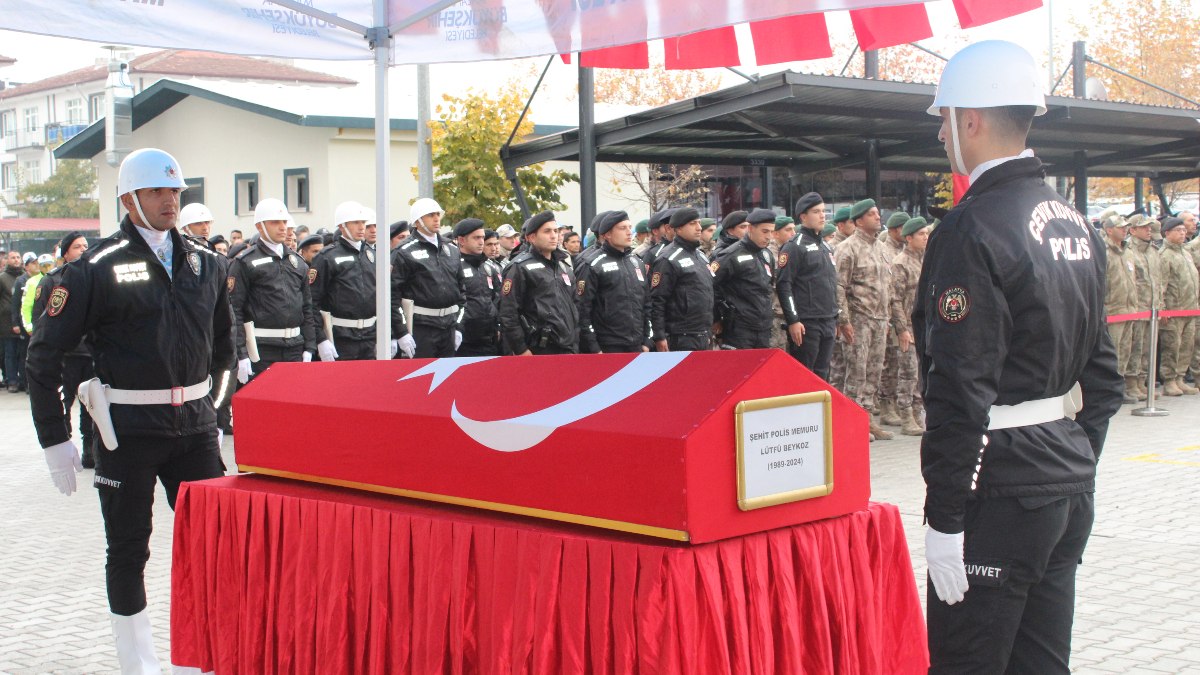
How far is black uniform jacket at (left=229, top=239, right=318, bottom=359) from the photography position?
11.5 meters

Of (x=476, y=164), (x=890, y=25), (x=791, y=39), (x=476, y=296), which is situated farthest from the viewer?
(x=476, y=164)

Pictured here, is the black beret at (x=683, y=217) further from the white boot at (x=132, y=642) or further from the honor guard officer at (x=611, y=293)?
the white boot at (x=132, y=642)

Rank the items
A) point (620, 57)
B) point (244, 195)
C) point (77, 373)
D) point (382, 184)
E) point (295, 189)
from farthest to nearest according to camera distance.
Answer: point (244, 195) → point (295, 189) → point (77, 373) → point (620, 57) → point (382, 184)

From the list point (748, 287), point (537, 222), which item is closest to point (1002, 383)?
point (537, 222)

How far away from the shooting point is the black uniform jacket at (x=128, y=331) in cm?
495

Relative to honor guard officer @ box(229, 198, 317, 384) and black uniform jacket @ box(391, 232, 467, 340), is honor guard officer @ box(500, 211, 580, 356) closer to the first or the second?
black uniform jacket @ box(391, 232, 467, 340)

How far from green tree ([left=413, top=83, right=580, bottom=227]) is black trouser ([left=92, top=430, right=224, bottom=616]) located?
15.8m

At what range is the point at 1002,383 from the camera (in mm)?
3270

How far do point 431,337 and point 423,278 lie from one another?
59cm

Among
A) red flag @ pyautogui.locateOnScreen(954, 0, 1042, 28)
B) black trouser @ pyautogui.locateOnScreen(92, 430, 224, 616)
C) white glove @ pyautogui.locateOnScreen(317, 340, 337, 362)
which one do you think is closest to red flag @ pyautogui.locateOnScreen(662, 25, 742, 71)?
red flag @ pyautogui.locateOnScreen(954, 0, 1042, 28)

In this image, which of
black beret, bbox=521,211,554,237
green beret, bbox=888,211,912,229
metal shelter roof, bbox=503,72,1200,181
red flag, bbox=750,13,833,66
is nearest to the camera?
red flag, bbox=750,13,833,66

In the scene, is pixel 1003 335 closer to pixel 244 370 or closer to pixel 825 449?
pixel 825 449

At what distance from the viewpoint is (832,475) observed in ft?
11.5

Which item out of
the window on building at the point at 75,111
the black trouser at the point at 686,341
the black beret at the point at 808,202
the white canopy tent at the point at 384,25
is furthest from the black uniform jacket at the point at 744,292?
the window on building at the point at 75,111
